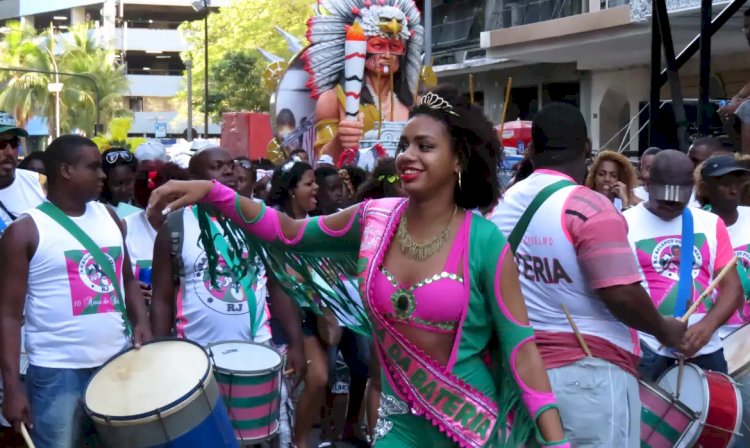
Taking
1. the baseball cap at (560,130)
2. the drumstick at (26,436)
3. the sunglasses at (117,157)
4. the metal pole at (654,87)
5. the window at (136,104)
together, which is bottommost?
the drumstick at (26,436)

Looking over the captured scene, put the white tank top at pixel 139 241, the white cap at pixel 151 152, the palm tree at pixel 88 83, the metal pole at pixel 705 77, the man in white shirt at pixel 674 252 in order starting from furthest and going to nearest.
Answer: the palm tree at pixel 88 83
the metal pole at pixel 705 77
the white cap at pixel 151 152
the white tank top at pixel 139 241
the man in white shirt at pixel 674 252

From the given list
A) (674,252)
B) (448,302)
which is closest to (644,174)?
(674,252)

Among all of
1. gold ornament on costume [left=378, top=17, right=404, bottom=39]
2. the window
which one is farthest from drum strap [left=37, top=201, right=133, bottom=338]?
the window

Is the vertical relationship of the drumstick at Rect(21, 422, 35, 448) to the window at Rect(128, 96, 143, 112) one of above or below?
below

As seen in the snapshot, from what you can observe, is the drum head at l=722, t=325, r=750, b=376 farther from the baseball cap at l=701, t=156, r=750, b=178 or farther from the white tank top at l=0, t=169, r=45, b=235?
the white tank top at l=0, t=169, r=45, b=235

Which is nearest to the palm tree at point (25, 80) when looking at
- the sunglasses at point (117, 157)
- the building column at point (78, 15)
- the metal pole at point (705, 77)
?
the building column at point (78, 15)

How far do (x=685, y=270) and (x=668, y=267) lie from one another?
0.15 m

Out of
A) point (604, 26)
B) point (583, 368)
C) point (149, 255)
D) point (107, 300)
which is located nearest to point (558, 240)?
point (583, 368)

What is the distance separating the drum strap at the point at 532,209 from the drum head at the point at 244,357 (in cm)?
186

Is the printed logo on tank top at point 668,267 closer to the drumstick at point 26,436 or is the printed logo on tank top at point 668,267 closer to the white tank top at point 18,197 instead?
the drumstick at point 26,436

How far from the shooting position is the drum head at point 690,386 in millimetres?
4941

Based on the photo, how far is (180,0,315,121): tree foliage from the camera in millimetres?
45875

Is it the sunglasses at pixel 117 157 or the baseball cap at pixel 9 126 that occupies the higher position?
the baseball cap at pixel 9 126

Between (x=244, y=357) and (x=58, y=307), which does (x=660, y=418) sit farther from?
(x=58, y=307)
